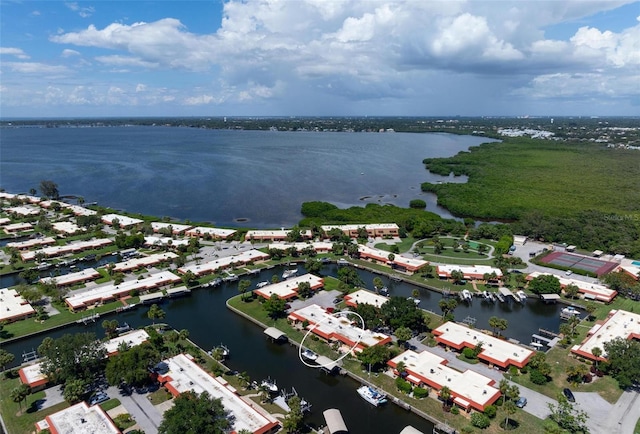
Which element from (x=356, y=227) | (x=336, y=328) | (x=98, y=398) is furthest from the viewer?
(x=356, y=227)

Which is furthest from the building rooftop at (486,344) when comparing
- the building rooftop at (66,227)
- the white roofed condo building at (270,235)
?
the building rooftop at (66,227)

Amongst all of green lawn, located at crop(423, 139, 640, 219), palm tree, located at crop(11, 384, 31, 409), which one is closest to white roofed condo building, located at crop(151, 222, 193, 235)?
palm tree, located at crop(11, 384, 31, 409)

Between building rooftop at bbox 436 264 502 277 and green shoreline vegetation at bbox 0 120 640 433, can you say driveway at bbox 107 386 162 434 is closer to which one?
green shoreline vegetation at bbox 0 120 640 433

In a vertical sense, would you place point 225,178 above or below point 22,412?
above

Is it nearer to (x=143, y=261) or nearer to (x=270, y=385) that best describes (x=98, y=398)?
(x=270, y=385)

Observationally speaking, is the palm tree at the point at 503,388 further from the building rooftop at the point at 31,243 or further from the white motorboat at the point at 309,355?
the building rooftop at the point at 31,243

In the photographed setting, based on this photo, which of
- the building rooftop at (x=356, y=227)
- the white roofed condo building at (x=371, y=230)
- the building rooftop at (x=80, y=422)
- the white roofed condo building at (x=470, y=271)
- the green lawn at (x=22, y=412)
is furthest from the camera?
the building rooftop at (x=356, y=227)

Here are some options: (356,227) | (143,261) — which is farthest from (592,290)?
(143,261)
